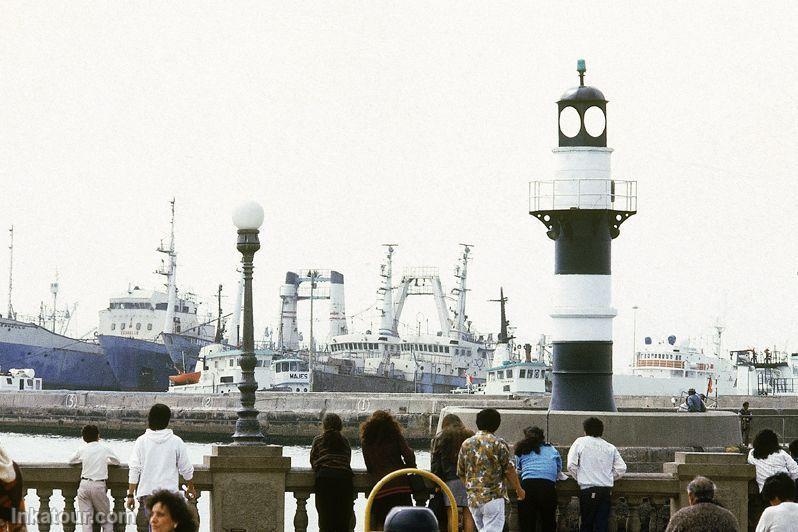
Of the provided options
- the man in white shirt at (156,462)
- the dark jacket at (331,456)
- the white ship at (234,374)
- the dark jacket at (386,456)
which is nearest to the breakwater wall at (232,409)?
the white ship at (234,374)

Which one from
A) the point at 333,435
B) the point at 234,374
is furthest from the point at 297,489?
the point at 234,374

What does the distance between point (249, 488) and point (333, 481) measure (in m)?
0.88

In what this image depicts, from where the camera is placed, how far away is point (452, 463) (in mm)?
12305

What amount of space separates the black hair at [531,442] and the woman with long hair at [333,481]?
166 cm

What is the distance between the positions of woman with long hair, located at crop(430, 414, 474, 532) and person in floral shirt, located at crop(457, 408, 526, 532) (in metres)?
0.24

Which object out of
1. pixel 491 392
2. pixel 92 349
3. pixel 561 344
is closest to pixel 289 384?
pixel 491 392

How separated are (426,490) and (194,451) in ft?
142

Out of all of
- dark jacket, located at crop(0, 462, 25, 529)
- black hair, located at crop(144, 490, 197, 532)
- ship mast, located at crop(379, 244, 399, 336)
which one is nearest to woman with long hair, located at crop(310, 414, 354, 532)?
dark jacket, located at crop(0, 462, 25, 529)

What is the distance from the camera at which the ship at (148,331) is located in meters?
106

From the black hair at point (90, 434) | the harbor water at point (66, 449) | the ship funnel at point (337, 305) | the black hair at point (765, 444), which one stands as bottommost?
the harbor water at point (66, 449)

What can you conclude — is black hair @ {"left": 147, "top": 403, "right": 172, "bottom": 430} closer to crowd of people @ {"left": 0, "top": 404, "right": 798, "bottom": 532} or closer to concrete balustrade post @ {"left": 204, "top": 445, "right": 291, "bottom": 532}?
crowd of people @ {"left": 0, "top": 404, "right": 798, "bottom": 532}

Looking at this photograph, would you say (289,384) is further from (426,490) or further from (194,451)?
(426,490)

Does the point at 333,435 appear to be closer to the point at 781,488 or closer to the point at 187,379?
the point at 781,488

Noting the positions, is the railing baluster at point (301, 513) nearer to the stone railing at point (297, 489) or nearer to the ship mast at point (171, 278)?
the stone railing at point (297, 489)
